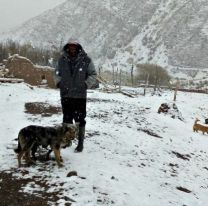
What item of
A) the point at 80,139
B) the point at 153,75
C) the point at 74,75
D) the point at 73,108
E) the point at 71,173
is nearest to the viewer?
the point at 71,173

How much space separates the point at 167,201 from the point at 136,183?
0.89m

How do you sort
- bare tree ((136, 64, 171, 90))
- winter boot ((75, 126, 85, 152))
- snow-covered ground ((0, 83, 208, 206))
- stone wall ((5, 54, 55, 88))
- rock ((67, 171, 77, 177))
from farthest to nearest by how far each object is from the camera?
bare tree ((136, 64, 171, 90)) < stone wall ((5, 54, 55, 88)) < winter boot ((75, 126, 85, 152)) < rock ((67, 171, 77, 177)) < snow-covered ground ((0, 83, 208, 206))

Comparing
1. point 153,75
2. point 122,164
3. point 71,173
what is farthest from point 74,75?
point 153,75

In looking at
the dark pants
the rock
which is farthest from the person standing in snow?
the rock

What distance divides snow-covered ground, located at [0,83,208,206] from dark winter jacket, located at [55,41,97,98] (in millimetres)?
1737

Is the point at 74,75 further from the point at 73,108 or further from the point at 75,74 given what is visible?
the point at 73,108

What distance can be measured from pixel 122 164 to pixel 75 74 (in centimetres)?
282

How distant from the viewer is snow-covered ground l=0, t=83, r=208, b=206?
8719mm

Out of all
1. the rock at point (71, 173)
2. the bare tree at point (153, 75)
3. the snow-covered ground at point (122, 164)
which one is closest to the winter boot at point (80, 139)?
the snow-covered ground at point (122, 164)

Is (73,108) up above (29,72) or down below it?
above

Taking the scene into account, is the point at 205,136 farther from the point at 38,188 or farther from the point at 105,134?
the point at 38,188

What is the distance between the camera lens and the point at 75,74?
34.0ft

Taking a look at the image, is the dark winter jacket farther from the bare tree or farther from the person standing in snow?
the bare tree

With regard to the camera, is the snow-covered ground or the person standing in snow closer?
the snow-covered ground
